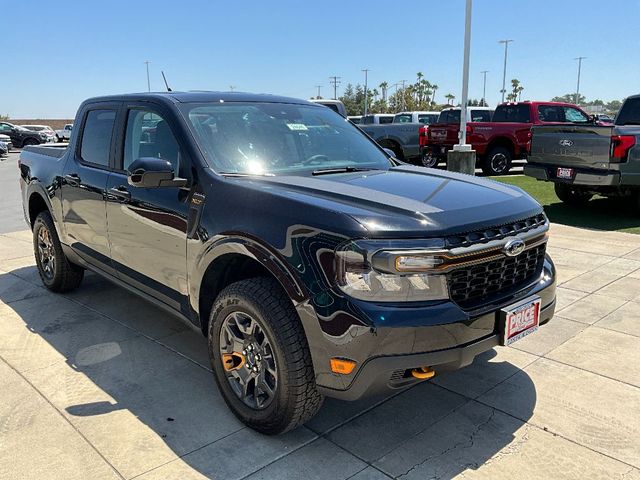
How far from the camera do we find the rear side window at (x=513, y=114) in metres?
14.6

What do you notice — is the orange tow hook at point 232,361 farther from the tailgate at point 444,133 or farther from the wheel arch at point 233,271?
the tailgate at point 444,133

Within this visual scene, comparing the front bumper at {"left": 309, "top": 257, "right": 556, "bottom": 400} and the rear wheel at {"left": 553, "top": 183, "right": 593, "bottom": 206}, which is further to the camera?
the rear wheel at {"left": 553, "top": 183, "right": 593, "bottom": 206}

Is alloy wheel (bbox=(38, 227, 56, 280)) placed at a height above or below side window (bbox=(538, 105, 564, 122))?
below

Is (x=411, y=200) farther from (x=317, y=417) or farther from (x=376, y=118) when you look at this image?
(x=376, y=118)

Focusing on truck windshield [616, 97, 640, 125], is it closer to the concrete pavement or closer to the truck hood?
the concrete pavement

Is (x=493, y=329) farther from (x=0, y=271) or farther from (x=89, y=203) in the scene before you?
(x=0, y=271)

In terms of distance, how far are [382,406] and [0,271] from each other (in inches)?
194

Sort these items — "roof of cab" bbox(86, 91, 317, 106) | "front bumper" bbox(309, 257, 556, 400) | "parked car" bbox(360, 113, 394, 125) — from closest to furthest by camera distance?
"front bumper" bbox(309, 257, 556, 400)
"roof of cab" bbox(86, 91, 317, 106)
"parked car" bbox(360, 113, 394, 125)

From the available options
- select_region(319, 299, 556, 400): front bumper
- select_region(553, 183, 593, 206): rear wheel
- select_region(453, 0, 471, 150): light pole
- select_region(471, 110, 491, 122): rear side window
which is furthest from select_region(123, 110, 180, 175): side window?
select_region(471, 110, 491, 122): rear side window

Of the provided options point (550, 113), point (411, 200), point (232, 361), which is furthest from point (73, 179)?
point (550, 113)

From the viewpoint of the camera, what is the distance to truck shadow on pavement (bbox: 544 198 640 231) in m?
8.30

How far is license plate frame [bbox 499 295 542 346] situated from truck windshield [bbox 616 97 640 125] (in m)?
8.52

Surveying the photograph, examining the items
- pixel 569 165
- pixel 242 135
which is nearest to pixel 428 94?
pixel 569 165

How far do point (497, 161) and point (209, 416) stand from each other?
42.8ft
